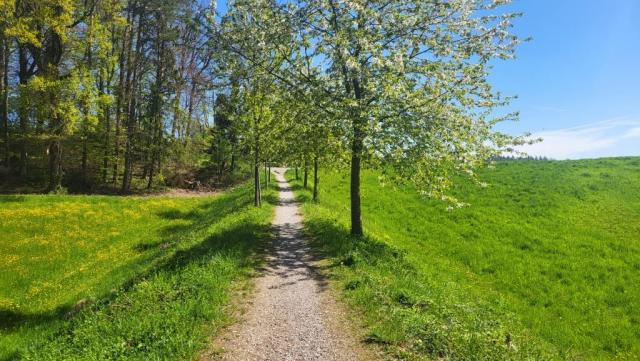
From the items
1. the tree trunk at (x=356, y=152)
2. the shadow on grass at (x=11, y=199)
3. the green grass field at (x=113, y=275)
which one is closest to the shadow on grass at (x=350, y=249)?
the tree trunk at (x=356, y=152)

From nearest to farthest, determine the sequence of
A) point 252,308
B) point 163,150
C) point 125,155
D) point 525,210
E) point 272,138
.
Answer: point 252,308 → point 272,138 → point 525,210 → point 125,155 → point 163,150

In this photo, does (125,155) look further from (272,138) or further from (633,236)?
(633,236)

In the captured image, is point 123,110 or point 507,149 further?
point 123,110

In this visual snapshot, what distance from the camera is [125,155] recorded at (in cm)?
4234

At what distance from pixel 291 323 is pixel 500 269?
42.4 ft

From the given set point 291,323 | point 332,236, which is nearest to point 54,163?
point 332,236

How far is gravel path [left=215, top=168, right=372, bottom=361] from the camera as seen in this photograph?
8.77m

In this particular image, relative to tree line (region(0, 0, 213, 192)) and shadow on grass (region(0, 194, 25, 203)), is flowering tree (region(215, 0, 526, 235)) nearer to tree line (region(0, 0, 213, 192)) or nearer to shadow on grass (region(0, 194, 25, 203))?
tree line (region(0, 0, 213, 192))

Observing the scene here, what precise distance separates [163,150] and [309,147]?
31.7m

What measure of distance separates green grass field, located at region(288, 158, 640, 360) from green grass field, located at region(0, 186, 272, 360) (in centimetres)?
396

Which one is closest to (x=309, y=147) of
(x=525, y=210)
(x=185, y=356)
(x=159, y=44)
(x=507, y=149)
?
(x=507, y=149)

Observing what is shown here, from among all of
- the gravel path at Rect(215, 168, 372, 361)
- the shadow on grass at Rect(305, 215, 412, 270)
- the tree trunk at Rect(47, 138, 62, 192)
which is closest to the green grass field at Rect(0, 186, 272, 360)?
the gravel path at Rect(215, 168, 372, 361)

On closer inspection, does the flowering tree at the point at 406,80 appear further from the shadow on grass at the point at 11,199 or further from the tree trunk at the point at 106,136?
the tree trunk at the point at 106,136

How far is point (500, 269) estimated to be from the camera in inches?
767
